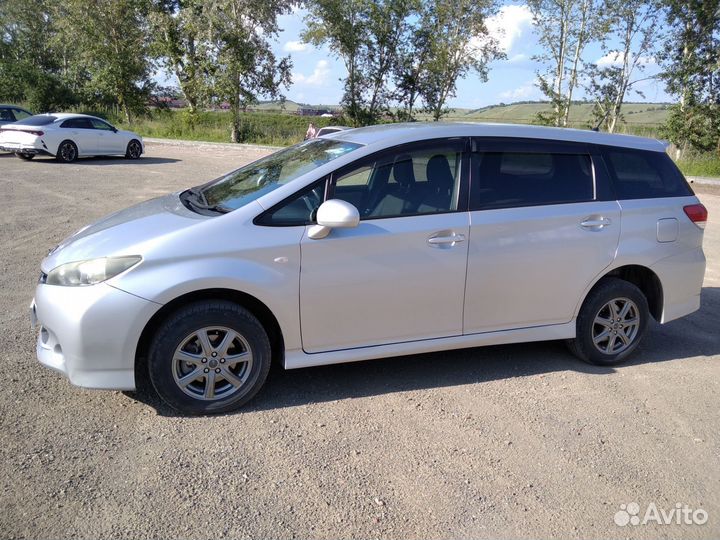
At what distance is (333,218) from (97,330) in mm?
1543

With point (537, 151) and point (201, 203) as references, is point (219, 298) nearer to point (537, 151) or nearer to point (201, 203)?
point (201, 203)

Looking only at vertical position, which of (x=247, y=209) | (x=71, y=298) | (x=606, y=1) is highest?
(x=606, y=1)

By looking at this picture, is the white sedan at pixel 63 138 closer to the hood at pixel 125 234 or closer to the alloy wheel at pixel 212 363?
the hood at pixel 125 234

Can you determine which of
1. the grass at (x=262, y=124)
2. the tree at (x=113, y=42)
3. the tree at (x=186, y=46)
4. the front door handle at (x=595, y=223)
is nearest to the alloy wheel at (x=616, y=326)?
the front door handle at (x=595, y=223)

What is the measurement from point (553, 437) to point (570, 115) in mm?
30008

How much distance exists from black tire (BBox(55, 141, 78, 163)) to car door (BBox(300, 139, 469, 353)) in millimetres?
17008

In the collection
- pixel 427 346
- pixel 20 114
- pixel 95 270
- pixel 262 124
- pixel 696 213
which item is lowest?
pixel 427 346

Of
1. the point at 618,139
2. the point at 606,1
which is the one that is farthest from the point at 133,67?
the point at 618,139

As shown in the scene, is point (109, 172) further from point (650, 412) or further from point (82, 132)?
point (650, 412)

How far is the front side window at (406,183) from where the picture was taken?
4.19m

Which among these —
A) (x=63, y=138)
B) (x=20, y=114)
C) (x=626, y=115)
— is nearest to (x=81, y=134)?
(x=63, y=138)

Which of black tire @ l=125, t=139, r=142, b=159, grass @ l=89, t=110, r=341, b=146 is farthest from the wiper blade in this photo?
grass @ l=89, t=110, r=341, b=146

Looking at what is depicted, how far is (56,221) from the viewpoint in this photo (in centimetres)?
966

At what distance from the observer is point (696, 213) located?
5.09m
